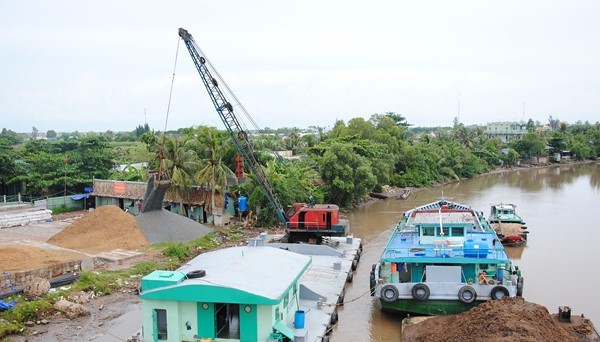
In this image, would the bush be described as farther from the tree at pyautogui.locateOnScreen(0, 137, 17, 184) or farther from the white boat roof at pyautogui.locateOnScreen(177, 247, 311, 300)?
the tree at pyautogui.locateOnScreen(0, 137, 17, 184)

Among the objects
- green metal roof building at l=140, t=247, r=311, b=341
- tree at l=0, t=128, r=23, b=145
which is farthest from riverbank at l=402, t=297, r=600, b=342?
tree at l=0, t=128, r=23, b=145

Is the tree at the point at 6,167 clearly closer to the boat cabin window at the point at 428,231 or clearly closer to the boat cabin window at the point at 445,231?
the boat cabin window at the point at 428,231

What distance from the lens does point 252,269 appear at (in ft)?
43.8

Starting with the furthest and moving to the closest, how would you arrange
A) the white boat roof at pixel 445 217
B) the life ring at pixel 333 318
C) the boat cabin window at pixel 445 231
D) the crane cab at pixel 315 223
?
1. the crane cab at pixel 315 223
2. the white boat roof at pixel 445 217
3. the boat cabin window at pixel 445 231
4. the life ring at pixel 333 318

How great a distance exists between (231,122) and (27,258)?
12.4 metres

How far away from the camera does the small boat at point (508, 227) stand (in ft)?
87.6

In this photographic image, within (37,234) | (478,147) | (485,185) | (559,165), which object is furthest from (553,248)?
(559,165)

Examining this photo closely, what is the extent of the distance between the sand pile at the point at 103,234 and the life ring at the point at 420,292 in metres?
13.0

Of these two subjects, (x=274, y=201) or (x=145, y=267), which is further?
(x=274, y=201)

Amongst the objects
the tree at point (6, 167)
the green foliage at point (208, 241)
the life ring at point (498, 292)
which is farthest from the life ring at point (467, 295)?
the tree at point (6, 167)

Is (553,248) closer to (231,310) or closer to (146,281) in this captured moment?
(231,310)

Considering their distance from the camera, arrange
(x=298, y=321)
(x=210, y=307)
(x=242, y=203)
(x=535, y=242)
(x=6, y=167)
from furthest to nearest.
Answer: (x=6, y=167)
(x=242, y=203)
(x=535, y=242)
(x=298, y=321)
(x=210, y=307)

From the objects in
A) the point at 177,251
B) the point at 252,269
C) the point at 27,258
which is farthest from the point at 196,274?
the point at 177,251

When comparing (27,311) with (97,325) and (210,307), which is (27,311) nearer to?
(97,325)
